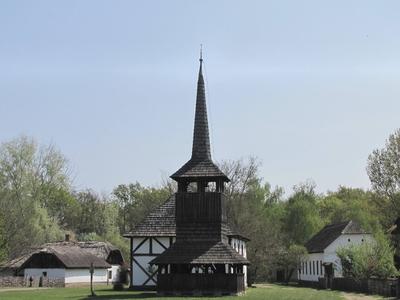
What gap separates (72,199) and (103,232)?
709 centimetres

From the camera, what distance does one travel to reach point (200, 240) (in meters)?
42.7

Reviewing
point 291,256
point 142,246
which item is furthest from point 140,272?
point 291,256

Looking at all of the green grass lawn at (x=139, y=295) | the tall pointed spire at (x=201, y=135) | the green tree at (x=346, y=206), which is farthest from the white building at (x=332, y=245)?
the tall pointed spire at (x=201, y=135)

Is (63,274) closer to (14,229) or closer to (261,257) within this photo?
(14,229)

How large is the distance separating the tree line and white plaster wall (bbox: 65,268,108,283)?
6476 millimetres

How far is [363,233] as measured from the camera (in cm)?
6538

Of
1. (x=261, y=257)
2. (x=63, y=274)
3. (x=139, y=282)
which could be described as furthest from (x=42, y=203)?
(x=139, y=282)

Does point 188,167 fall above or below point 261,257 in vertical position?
above

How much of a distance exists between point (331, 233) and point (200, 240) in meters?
29.2

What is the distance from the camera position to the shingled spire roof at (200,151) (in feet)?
144

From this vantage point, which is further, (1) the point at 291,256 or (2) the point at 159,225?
(1) the point at 291,256

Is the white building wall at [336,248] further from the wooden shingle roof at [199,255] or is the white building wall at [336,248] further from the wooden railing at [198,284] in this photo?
the wooden railing at [198,284]

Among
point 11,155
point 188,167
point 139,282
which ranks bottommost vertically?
point 139,282

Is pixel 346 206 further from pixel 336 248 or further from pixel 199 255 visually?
pixel 199 255
